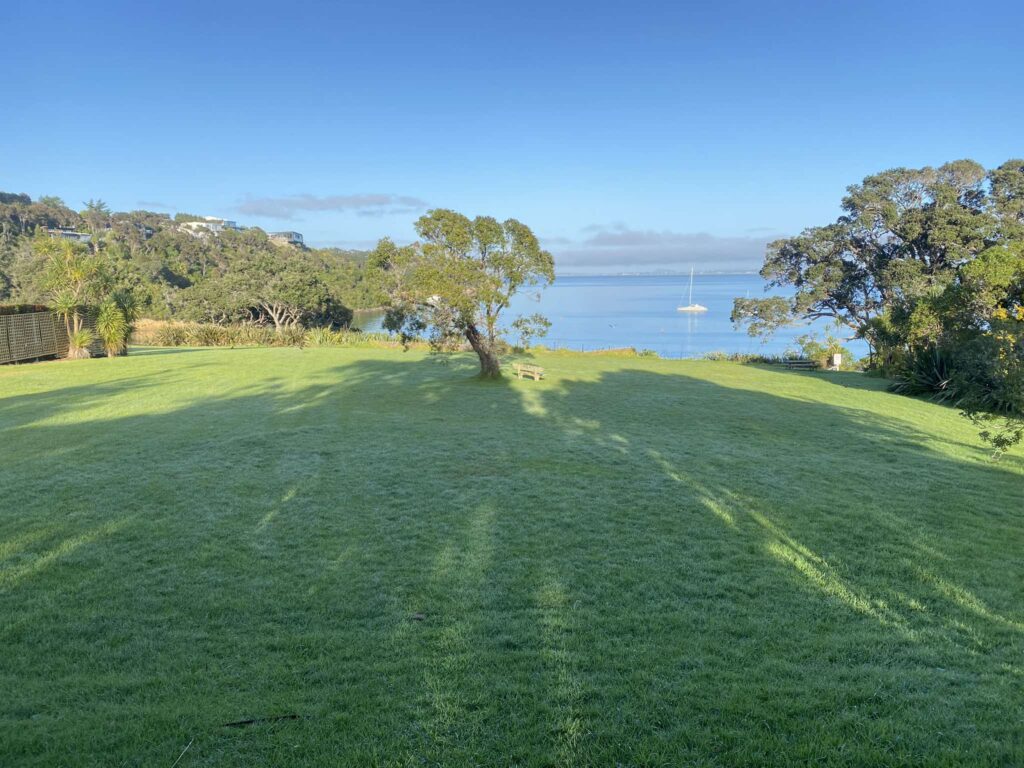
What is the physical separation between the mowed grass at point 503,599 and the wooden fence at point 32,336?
11.4m

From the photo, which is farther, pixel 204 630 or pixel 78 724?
pixel 204 630

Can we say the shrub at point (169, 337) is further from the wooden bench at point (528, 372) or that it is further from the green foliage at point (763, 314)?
the green foliage at point (763, 314)

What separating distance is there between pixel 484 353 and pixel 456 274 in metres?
2.50

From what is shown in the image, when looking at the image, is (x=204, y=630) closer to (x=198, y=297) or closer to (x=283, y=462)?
(x=283, y=462)

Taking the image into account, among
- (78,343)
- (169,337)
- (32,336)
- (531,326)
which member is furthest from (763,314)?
(32,336)

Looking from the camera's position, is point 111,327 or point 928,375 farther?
point 111,327

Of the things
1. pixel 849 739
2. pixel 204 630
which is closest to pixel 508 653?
pixel 849 739

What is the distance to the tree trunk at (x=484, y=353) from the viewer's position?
553 inches

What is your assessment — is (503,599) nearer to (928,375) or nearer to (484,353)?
(484,353)

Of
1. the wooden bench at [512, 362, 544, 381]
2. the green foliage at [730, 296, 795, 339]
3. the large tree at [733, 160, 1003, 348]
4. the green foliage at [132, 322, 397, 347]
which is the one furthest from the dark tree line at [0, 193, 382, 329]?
the large tree at [733, 160, 1003, 348]

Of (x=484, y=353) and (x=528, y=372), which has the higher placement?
(x=484, y=353)

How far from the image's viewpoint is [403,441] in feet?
28.1

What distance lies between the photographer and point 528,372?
16078 mm

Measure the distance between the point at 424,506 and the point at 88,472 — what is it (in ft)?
13.6
